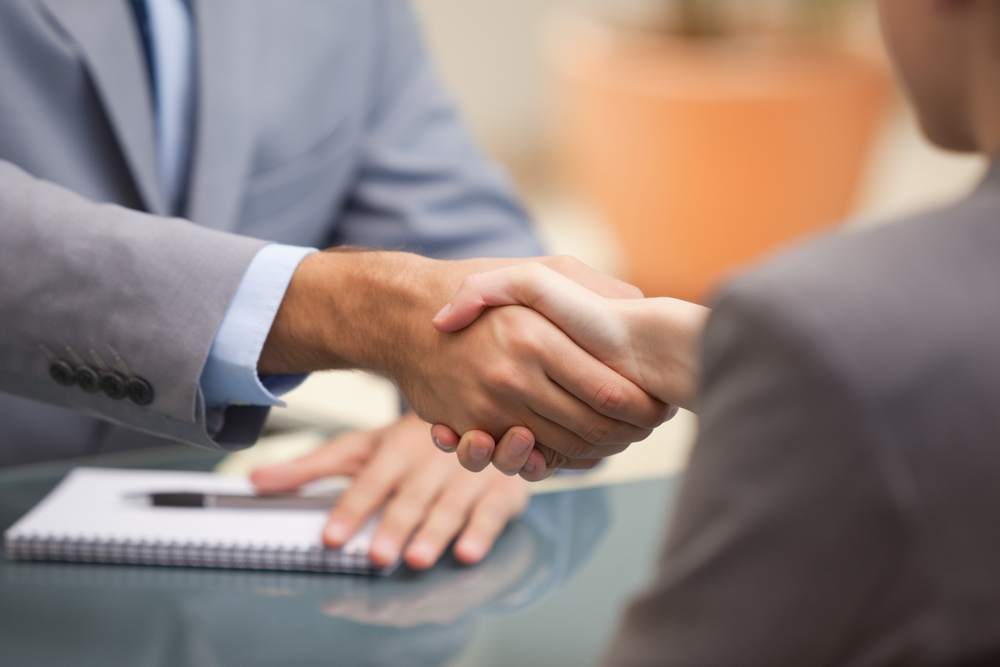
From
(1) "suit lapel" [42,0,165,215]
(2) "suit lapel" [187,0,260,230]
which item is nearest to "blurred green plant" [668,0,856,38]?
(2) "suit lapel" [187,0,260,230]

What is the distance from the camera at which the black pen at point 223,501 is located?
2.47 ft

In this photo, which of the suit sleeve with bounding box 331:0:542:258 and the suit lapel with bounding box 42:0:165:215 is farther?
the suit sleeve with bounding box 331:0:542:258

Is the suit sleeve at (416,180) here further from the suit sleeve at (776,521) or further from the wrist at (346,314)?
the suit sleeve at (776,521)

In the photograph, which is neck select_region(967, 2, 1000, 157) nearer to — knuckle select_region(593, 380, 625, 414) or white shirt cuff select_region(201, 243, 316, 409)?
knuckle select_region(593, 380, 625, 414)

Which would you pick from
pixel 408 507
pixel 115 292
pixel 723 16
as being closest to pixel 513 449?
pixel 408 507

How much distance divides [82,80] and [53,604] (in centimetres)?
47

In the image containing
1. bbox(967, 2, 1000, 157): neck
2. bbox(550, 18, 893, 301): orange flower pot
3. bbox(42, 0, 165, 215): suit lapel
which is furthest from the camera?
bbox(550, 18, 893, 301): orange flower pot

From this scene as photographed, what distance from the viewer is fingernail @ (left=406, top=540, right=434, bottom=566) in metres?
0.70

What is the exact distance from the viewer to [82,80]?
33.8 inches

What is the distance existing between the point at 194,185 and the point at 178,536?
365mm

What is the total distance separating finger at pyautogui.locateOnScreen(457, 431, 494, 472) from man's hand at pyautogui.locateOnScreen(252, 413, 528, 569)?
6 centimetres

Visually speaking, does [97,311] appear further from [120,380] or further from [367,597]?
[367,597]

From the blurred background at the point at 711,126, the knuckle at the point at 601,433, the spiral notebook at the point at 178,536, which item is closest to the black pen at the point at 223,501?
the spiral notebook at the point at 178,536

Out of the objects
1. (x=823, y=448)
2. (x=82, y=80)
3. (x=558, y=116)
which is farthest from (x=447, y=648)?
(x=558, y=116)
